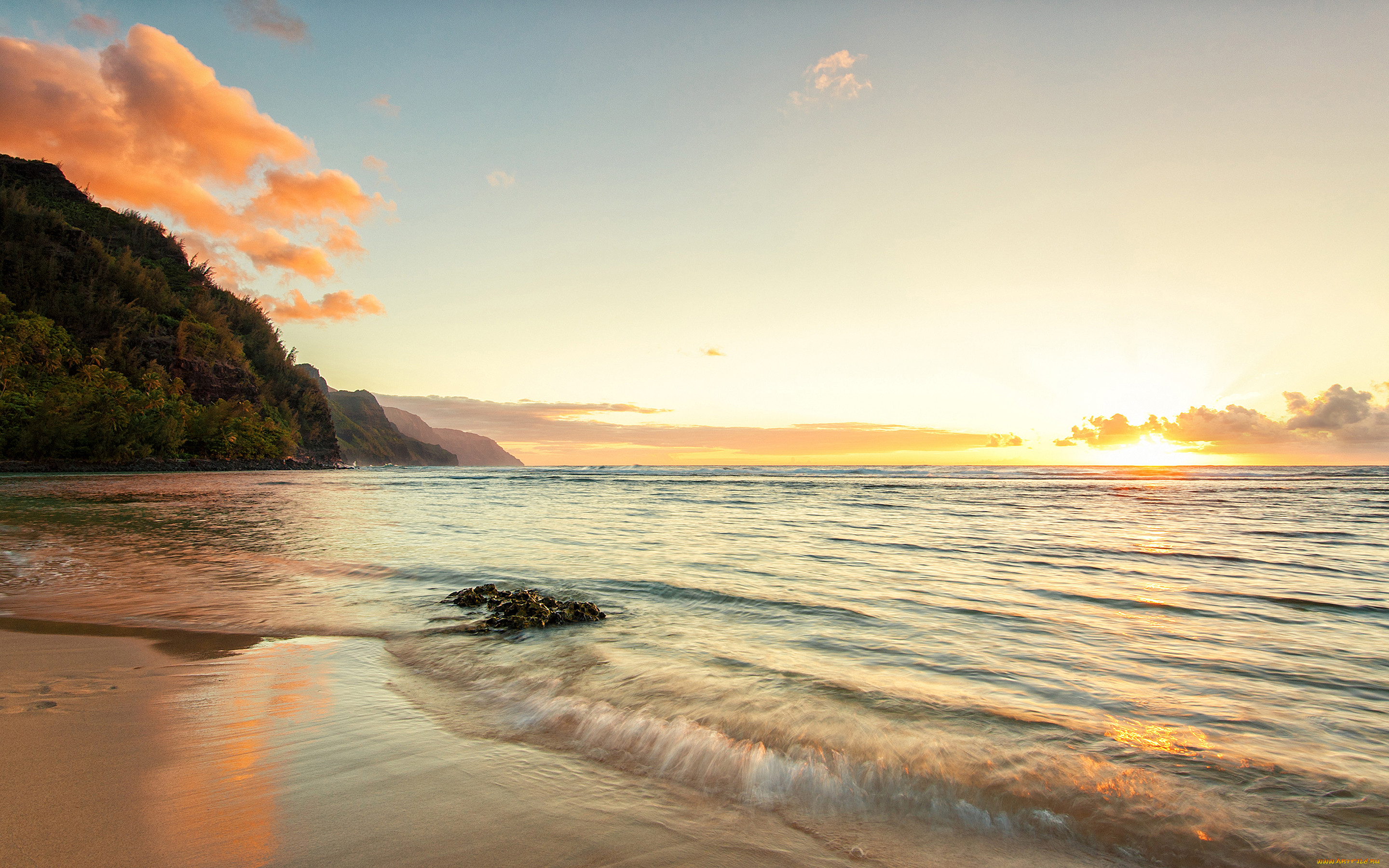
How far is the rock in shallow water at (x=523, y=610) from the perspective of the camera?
702 centimetres

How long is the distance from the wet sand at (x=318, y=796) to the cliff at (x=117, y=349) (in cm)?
7191

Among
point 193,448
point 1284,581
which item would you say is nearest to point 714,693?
point 1284,581

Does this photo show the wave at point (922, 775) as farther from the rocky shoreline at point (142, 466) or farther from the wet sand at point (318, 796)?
the rocky shoreline at point (142, 466)

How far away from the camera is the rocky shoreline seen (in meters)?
49.8

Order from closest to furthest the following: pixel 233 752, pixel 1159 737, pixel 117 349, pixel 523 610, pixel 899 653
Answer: pixel 233 752 → pixel 1159 737 → pixel 899 653 → pixel 523 610 → pixel 117 349

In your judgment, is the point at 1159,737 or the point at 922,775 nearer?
the point at 922,775

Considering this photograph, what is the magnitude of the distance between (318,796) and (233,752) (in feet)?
3.32

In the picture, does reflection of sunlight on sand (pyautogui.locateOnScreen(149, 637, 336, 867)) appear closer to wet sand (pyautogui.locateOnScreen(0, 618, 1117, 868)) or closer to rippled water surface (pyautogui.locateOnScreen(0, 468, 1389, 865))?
wet sand (pyautogui.locateOnScreen(0, 618, 1117, 868))

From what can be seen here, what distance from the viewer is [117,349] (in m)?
70.5

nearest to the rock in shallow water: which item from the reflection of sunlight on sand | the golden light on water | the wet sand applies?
the reflection of sunlight on sand

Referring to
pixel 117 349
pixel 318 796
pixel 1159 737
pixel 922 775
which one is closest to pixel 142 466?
pixel 117 349

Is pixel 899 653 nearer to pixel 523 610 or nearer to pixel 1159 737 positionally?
pixel 1159 737

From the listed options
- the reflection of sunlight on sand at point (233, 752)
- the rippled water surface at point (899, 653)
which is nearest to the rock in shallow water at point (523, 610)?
the rippled water surface at point (899, 653)

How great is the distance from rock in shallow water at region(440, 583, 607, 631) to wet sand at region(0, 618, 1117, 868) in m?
2.24
